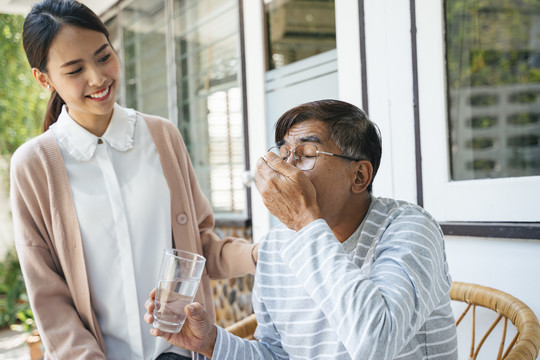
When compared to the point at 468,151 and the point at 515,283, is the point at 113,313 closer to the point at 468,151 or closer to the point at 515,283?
the point at 515,283

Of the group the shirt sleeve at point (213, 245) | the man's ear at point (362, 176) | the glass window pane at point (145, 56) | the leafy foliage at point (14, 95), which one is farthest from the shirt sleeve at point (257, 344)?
the leafy foliage at point (14, 95)

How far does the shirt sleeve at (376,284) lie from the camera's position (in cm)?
86

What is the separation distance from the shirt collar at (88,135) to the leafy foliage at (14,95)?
4924mm

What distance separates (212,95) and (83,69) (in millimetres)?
2044

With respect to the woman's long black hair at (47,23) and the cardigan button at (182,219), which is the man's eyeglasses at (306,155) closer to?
the cardigan button at (182,219)

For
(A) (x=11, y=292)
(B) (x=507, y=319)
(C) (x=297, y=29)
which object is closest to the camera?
(B) (x=507, y=319)

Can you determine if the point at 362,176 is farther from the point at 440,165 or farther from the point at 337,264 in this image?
the point at 440,165

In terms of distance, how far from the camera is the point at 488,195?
1601mm

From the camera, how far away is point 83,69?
1354 mm

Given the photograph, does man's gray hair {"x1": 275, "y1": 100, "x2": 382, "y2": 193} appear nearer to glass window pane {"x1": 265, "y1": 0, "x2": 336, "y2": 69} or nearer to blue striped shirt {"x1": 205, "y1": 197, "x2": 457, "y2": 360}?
blue striped shirt {"x1": 205, "y1": 197, "x2": 457, "y2": 360}

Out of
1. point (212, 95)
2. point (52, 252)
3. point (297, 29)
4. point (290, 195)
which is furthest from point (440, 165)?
point (212, 95)

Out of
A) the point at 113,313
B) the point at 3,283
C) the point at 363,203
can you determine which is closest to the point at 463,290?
the point at 363,203

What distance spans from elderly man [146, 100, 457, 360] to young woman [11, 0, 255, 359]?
9.2 inches

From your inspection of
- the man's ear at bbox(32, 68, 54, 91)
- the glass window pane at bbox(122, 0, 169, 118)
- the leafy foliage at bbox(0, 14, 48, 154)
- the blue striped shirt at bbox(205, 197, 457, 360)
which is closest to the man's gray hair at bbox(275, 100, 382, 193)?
the blue striped shirt at bbox(205, 197, 457, 360)
